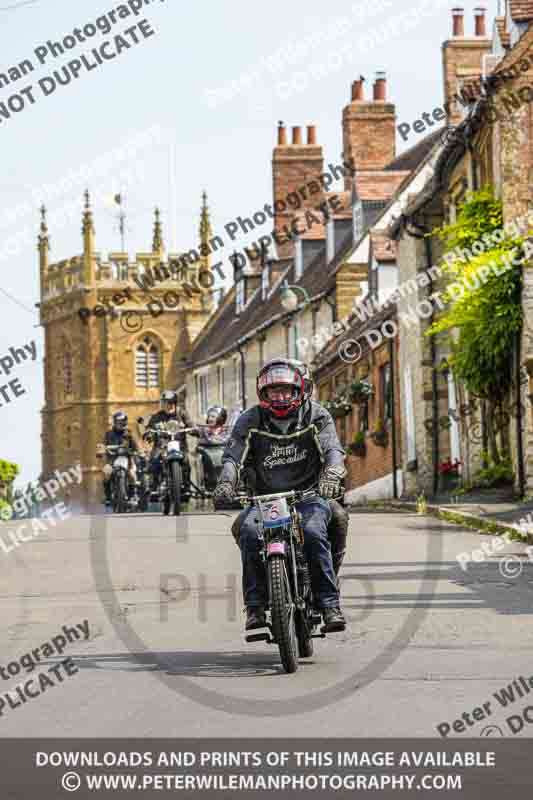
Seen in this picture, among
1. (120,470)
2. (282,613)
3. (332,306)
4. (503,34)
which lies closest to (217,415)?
A: (120,470)

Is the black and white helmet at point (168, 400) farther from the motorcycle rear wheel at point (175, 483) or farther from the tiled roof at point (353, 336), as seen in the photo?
the tiled roof at point (353, 336)

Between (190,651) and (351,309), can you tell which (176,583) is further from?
(351,309)

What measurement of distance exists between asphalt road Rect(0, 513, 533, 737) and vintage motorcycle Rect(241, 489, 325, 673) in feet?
0.56

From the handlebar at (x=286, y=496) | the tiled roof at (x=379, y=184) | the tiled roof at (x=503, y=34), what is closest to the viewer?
the handlebar at (x=286, y=496)

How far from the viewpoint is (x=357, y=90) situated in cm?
4891

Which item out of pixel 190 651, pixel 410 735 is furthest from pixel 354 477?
pixel 410 735

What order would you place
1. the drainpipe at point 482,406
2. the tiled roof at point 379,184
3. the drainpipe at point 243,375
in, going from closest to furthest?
1. the drainpipe at point 482,406
2. the tiled roof at point 379,184
3. the drainpipe at point 243,375

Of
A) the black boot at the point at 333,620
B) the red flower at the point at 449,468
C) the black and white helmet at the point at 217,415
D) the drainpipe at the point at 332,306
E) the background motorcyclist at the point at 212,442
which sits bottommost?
the black boot at the point at 333,620

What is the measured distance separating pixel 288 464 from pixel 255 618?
97 cm

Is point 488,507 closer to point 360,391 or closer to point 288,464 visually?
point 288,464

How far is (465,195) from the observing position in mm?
31016

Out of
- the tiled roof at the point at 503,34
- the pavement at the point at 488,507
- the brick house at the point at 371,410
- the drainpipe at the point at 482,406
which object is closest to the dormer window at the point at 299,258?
the brick house at the point at 371,410

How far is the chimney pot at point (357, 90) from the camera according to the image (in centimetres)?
4884

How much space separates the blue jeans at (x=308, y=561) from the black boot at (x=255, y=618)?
0.03m
